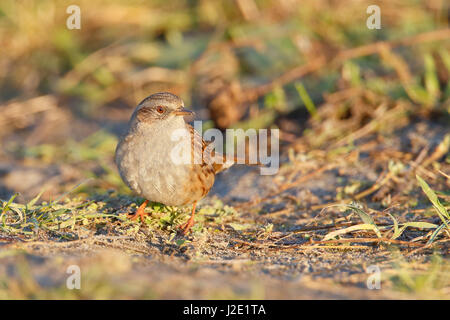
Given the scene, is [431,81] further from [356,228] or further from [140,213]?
[140,213]

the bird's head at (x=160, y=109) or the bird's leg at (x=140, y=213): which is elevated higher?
the bird's head at (x=160, y=109)

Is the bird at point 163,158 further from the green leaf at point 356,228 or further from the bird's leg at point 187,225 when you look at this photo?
the green leaf at point 356,228

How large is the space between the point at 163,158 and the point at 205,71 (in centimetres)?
390

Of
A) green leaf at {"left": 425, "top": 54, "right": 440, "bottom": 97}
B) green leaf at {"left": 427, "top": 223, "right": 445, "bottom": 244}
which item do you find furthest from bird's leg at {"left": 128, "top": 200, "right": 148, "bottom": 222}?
green leaf at {"left": 425, "top": 54, "right": 440, "bottom": 97}

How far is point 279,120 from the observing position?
22.3ft

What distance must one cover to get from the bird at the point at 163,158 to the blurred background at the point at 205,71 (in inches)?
56.1

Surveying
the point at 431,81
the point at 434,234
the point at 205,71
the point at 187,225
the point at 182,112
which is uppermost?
the point at 205,71

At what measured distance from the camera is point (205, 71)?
780 cm

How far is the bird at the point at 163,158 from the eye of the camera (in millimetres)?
4102

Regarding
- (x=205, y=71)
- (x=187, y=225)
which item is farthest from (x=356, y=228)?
(x=205, y=71)

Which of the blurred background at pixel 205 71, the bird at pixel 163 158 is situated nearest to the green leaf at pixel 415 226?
the bird at pixel 163 158
